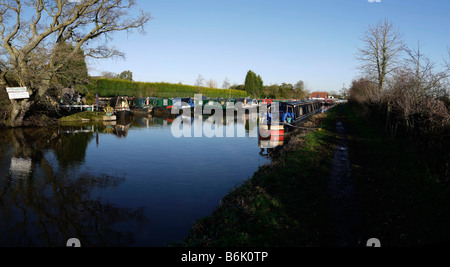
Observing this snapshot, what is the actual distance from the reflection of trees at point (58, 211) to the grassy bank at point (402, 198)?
15.0ft

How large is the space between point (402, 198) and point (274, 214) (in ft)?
10.9

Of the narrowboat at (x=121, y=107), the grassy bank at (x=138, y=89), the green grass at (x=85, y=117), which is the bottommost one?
the green grass at (x=85, y=117)

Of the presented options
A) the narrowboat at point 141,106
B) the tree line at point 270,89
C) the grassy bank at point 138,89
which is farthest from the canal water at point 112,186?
the tree line at point 270,89

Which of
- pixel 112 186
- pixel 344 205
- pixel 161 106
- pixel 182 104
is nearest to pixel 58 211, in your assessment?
pixel 112 186

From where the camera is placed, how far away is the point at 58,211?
18.6 ft

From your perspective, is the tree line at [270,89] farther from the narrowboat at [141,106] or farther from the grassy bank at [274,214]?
the grassy bank at [274,214]

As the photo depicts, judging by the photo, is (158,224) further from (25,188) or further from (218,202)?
(25,188)

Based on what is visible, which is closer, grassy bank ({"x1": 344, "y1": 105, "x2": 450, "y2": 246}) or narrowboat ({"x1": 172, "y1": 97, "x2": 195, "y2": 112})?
grassy bank ({"x1": 344, "y1": 105, "x2": 450, "y2": 246})

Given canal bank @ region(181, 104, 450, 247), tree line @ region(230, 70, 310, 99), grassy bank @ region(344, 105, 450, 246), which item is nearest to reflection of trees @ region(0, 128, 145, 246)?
canal bank @ region(181, 104, 450, 247)

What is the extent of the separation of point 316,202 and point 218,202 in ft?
7.24

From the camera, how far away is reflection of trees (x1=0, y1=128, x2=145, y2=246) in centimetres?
468

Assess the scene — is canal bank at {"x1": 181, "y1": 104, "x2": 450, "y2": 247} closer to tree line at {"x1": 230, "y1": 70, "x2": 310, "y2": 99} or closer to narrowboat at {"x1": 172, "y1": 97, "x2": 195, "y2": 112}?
narrowboat at {"x1": 172, "y1": 97, "x2": 195, "y2": 112}

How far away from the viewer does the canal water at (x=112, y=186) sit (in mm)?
4930

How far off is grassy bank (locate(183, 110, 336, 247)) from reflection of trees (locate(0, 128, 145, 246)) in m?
1.53
